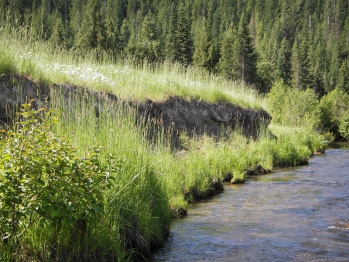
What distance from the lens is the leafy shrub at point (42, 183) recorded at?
158 inches

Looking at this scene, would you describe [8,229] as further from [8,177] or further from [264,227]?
[264,227]

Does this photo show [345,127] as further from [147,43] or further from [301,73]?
[301,73]

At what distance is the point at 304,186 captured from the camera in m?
11.8

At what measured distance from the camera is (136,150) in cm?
666

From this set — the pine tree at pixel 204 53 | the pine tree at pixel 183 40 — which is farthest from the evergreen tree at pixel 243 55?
the pine tree at pixel 183 40

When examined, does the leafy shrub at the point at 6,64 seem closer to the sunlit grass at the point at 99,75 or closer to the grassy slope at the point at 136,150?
the grassy slope at the point at 136,150

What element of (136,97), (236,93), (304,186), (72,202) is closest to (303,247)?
(72,202)

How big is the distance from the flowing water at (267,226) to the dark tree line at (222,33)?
760 inches

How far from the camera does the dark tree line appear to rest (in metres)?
54.2

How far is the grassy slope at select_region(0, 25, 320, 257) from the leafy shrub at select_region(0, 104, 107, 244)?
51 centimetres

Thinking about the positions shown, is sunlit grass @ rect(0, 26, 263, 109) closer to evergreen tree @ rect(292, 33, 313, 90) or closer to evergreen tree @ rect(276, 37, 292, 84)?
evergreen tree @ rect(292, 33, 313, 90)

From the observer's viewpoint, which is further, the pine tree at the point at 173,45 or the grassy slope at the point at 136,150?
the pine tree at the point at 173,45

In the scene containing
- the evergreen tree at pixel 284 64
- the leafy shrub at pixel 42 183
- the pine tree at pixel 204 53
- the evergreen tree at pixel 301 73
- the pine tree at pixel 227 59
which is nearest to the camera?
the leafy shrub at pixel 42 183

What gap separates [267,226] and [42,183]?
491 centimetres
